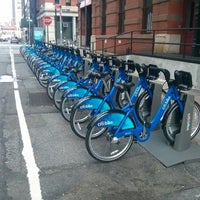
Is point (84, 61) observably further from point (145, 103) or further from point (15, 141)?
point (15, 141)

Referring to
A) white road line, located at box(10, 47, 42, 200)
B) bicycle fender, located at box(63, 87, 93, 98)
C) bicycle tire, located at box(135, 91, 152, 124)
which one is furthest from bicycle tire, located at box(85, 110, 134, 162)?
bicycle fender, located at box(63, 87, 93, 98)

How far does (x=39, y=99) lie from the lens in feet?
27.6

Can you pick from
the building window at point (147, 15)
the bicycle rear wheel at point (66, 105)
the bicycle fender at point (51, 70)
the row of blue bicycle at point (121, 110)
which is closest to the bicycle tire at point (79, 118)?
the row of blue bicycle at point (121, 110)

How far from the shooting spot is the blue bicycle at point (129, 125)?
13.9 ft

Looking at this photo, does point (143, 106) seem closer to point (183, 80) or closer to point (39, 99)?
point (183, 80)

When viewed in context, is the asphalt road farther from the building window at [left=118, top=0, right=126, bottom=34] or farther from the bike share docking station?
the building window at [left=118, top=0, right=126, bottom=34]

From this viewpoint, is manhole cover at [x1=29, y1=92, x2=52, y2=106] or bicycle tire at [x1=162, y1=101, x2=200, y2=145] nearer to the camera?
bicycle tire at [x1=162, y1=101, x2=200, y2=145]

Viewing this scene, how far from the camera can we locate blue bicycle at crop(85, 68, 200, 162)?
4.24 metres

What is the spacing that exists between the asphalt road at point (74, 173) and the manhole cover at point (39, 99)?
2010 millimetres

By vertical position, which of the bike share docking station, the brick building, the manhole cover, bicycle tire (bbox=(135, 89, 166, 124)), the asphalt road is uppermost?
the brick building

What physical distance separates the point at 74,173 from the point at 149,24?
12.5m

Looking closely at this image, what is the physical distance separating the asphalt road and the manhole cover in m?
2.01

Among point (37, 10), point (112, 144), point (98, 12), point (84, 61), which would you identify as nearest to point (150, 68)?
point (112, 144)

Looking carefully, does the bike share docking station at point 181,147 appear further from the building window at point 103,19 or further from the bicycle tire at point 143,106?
the building window at point 103,19
